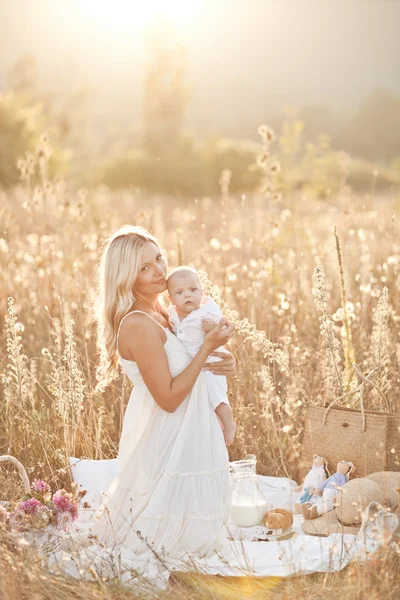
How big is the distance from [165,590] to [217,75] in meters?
77.5

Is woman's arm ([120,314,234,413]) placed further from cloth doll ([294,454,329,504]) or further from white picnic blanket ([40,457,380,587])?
cloth doll ([294,454,329,504])

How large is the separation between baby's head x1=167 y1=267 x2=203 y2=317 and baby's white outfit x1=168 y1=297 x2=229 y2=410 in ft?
0.12

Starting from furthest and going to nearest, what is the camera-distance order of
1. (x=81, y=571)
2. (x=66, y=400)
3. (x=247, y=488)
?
(x=66, y=400), (x=247, y=488), (x=81, y=571)

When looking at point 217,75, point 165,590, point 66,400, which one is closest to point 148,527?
point 165,590

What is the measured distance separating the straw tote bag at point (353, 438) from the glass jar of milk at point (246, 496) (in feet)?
0.78

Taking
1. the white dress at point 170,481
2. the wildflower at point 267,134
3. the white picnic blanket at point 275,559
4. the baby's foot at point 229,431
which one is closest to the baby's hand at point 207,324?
the white dress at point 170,481

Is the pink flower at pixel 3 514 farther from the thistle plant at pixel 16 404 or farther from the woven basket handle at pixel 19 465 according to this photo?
the thistle plant at pixel 16 404

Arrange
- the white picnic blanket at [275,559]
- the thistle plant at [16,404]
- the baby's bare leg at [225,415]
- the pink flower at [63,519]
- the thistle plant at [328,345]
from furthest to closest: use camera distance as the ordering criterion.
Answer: the thistle plant at [16,404], the thistle plant at [328,345], the baby's bare leg at [225,415], the pink flower at [63,519], the white picnic blanket at [275,559]

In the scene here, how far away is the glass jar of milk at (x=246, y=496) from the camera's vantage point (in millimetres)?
3459

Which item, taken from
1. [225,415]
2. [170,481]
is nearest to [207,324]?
[225,415]

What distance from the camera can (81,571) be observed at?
2.63 m

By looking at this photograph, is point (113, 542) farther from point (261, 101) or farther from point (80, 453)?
point (261, 101)

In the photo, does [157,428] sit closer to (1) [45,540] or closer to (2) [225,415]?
(2) [225,415]

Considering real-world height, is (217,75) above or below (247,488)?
above
